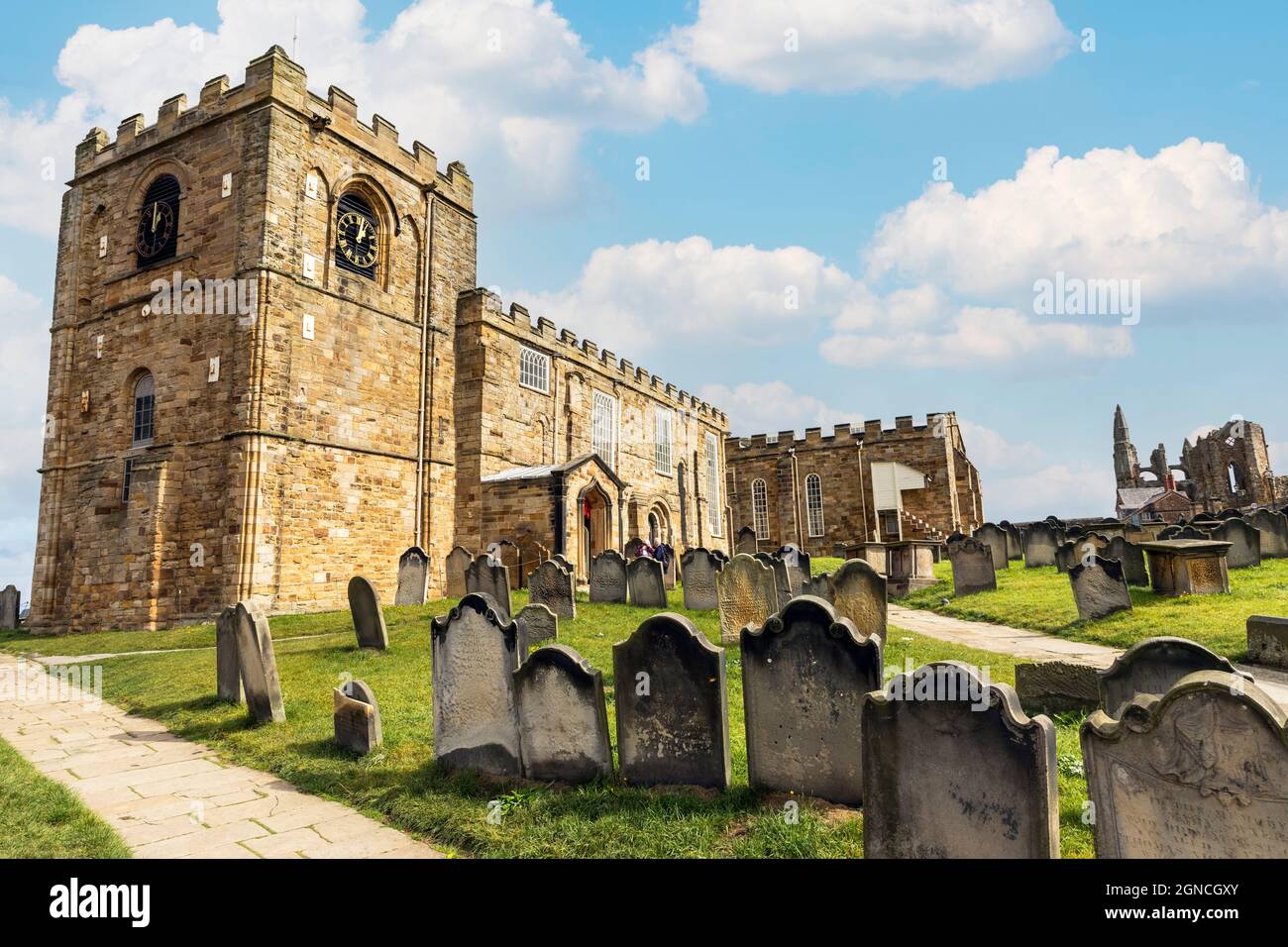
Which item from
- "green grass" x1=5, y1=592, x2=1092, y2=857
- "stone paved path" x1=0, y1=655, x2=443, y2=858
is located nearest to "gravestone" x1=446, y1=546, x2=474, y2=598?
"green grass" x1=5, y1=592, x2=1092, y2=857

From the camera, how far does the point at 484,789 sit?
4906 millimetres

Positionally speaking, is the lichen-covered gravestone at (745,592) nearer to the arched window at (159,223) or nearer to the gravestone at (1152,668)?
the gravestone at (1152,668)

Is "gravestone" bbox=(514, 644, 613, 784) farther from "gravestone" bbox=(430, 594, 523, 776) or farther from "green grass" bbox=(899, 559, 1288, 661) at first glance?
"green grass" bbox=(899, 559, 1288, 661)

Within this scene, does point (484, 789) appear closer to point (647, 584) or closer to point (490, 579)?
point (490, 579)

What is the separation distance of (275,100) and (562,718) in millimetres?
19235

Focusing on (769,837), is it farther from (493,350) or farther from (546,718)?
(493,350)

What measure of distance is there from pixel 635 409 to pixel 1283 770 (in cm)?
2993

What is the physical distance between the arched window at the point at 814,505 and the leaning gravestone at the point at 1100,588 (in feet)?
87.9

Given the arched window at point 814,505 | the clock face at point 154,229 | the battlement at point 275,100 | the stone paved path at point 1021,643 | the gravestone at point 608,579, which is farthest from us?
the arched window at point 814,505

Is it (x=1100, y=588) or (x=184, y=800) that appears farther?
(x=1100, y=588)

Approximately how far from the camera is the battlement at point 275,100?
59.3 ft

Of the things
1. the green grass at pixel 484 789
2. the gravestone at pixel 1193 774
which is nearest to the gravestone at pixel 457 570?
the green grass at pixel 484 789

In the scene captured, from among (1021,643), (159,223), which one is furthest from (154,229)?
(1021,643)
